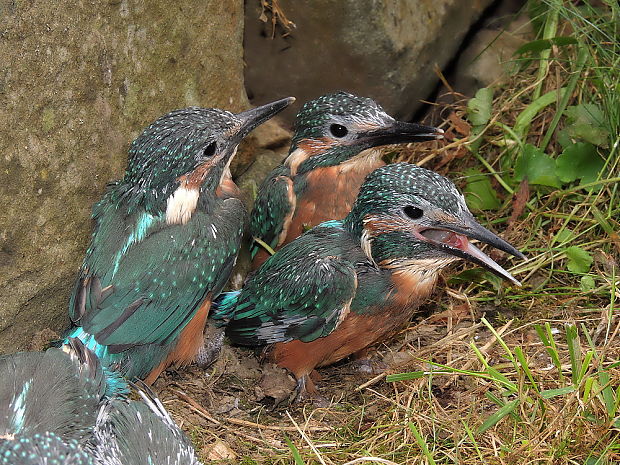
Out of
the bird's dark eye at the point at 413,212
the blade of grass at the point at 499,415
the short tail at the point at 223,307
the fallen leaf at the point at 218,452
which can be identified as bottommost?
the fallen leaf at the point at 218,452

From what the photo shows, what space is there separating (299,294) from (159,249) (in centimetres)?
74

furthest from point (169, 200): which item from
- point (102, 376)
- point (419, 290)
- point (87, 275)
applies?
point (419, 290)

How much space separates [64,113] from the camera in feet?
14.7

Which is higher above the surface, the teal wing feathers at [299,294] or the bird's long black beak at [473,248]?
the bird's long black beak at [473,248]

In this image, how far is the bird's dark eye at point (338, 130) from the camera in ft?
17.5

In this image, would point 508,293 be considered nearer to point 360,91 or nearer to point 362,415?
point 362,415

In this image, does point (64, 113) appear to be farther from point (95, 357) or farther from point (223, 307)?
point (223, 307)

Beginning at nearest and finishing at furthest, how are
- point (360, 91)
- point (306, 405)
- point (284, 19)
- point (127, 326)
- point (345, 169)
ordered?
point (127, 326)
point (306, 405)
point (345, 169)
point (284, 19)
point (360, 91)

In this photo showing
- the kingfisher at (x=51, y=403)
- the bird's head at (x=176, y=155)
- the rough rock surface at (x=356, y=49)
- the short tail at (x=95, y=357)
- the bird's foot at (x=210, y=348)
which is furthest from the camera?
the rough rock surface at (x=356, y=49)

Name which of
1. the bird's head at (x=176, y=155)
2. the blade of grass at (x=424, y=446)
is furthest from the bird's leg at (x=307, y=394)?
the bird's head at (x=176, y=155)

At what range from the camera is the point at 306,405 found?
484 centimetres

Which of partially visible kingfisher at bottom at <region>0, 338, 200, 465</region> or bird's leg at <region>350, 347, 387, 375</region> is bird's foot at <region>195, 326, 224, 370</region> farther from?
partially visible kingfisher at bottom at <region>0, 338, 200, 465</region>

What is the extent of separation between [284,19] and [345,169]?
121 cm

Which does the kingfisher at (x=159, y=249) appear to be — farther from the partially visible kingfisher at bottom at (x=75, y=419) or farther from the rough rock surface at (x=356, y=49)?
the rough rock surface at (x=356, y=49)
